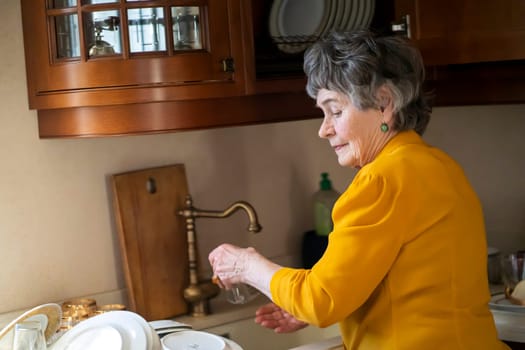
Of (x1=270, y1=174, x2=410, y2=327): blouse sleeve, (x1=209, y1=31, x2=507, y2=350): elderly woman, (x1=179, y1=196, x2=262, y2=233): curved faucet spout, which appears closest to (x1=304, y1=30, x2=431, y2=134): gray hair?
(x1=209, y1=31, x2=507, y2=350): elderly woman

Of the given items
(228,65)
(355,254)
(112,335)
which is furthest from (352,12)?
(112,335)

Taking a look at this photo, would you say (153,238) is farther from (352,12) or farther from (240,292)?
(352,12)

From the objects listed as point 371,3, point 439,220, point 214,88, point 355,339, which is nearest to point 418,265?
point 439,220

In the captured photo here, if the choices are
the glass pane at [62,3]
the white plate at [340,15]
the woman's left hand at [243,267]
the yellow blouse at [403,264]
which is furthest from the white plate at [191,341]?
the white plate at [340,15]

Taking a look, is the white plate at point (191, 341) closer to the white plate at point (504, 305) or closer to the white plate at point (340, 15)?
the white plate at point (504, 305)

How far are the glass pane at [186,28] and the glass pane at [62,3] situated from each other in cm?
20

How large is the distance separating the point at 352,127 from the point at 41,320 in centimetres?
64

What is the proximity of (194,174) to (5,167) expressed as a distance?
507 mm

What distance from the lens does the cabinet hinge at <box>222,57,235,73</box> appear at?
1.93 m

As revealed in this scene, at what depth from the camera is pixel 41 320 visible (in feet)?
5.24

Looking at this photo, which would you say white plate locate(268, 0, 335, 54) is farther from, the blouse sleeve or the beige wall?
the blouse sleeve

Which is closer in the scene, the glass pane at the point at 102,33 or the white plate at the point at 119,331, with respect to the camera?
the white plate at the point at 119,331

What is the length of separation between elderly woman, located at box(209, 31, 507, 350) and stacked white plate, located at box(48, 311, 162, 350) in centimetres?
17

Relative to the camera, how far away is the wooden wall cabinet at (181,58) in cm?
187
